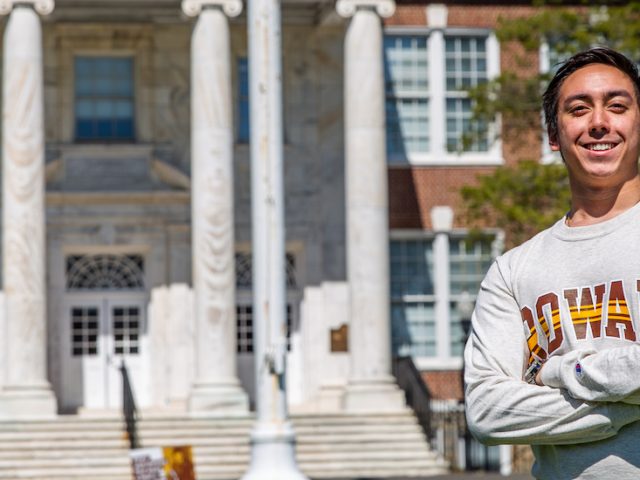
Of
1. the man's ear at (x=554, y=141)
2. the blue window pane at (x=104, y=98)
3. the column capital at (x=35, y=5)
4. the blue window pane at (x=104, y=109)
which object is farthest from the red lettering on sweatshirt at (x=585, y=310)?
the blue window pane at (x=104, y=109)

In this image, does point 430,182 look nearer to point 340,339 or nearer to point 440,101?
point 440,101

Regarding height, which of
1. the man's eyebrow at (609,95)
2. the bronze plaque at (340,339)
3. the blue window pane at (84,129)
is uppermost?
the blue window pane at (84,129)

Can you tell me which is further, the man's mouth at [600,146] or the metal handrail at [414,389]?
the metal handrail at [414,389]

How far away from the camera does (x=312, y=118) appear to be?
3444cm

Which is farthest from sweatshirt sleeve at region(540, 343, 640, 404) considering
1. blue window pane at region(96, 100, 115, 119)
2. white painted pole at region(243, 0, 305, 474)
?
blue window pane at region(96, 100, 115, 119)

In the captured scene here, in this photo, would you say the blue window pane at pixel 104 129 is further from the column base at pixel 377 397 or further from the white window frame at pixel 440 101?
the column base at pixel 377 397

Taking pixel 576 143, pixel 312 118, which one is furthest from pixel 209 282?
pixel 576 143

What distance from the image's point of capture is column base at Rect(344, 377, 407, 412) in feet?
101

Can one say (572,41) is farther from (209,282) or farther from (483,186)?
(209,282)

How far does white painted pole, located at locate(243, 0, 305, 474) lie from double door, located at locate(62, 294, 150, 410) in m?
12.6

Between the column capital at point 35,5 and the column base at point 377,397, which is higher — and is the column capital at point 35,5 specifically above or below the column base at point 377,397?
above

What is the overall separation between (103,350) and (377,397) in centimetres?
610

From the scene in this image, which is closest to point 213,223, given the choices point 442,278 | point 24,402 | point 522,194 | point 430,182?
point 24,402

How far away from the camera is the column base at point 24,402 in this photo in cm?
2933
